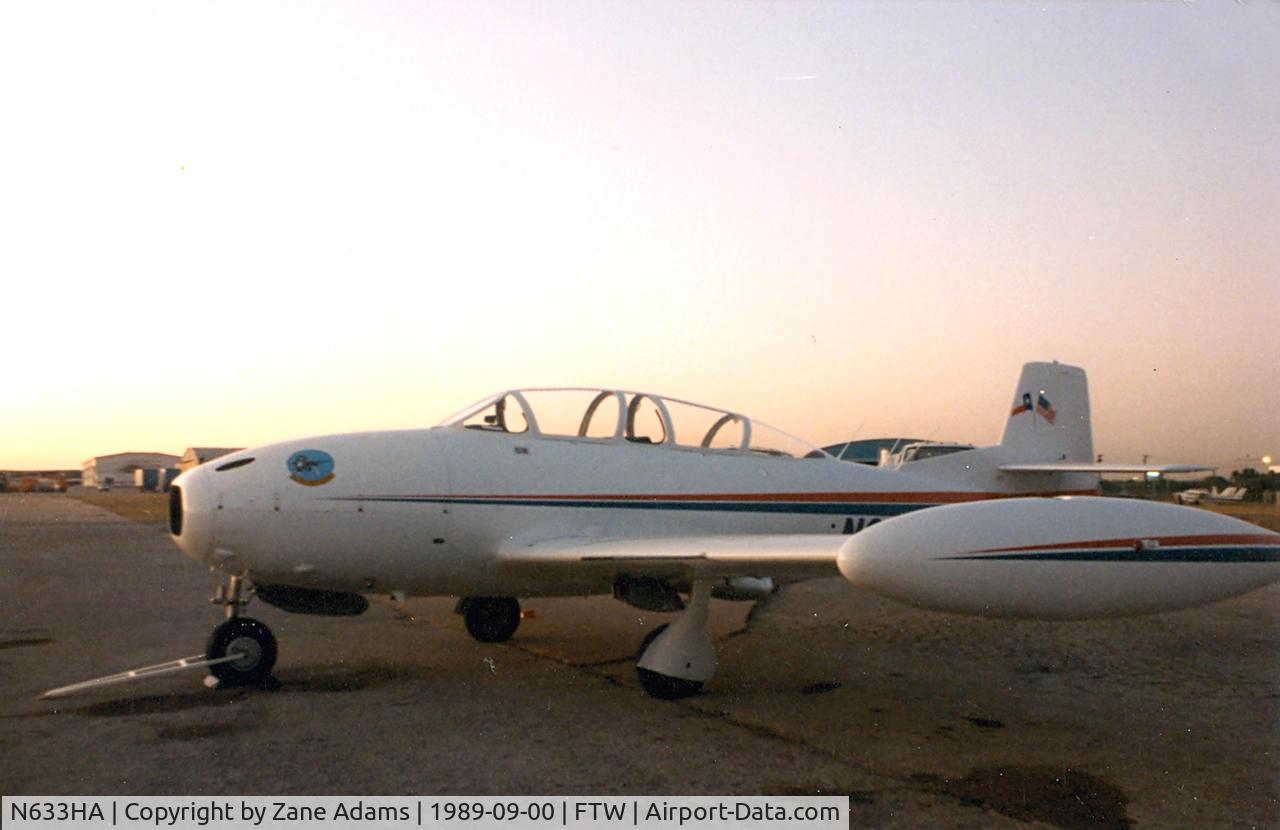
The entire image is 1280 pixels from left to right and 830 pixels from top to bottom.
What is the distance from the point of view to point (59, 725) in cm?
546

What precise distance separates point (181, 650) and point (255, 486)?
2.70 meters

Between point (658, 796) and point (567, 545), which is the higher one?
point (567, 545)

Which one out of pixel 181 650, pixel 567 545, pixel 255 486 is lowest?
pixel 181 650

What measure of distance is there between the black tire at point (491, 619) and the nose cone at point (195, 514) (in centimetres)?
286

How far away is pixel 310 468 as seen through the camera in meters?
6.52

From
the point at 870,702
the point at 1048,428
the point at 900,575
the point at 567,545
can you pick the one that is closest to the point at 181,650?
the point at 567,545

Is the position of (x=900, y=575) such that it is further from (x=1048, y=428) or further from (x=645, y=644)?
(x=1048, y=428)

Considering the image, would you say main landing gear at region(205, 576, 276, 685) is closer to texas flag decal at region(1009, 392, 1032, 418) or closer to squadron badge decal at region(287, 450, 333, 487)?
squadron badge decal at region(287, 450, 333, 487)

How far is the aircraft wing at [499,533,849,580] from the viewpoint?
5.75m

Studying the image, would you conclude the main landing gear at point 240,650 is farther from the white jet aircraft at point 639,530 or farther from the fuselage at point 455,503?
the fuselage at point 455,503

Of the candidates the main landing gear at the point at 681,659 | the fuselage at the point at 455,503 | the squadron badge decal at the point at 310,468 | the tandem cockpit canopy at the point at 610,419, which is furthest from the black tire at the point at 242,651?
the main landing gear at the point at 681,659

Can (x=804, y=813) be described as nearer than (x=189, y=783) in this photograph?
Yes

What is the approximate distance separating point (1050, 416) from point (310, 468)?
891 centimetres
